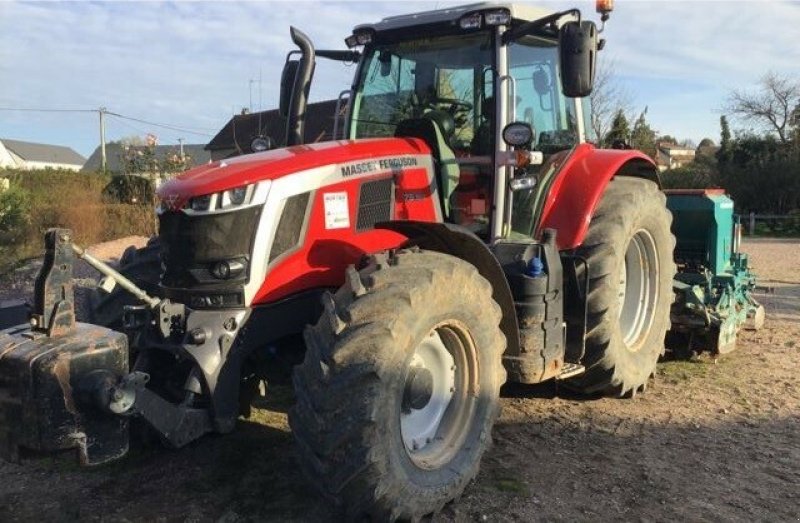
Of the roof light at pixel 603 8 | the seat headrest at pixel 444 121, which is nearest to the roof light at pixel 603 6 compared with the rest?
the roof light at pixel 603 8

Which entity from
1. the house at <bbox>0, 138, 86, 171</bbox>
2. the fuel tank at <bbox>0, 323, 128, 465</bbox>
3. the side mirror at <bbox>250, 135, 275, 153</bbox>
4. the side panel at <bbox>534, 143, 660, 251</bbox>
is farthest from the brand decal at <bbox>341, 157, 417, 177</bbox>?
the house at <bbox>0, 138, 86, 171</bbox>

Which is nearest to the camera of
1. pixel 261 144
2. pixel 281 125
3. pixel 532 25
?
pixel 532 25

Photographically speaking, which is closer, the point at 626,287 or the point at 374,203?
the point at 374,203

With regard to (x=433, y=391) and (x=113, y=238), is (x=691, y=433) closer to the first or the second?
(x=433, y=391)

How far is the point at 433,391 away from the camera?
3619mm

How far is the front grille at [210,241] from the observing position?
3.45m

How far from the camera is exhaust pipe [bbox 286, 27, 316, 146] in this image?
4504 millimetres

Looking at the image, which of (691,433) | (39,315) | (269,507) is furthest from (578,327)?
(39,315)

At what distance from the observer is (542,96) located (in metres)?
5.06

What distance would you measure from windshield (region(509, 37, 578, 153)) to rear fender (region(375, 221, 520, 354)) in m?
1.27

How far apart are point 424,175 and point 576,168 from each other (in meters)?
1.25

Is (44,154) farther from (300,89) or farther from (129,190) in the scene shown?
(300,89)

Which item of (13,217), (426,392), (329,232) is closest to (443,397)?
(426,392)

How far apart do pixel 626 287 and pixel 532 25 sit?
230 cm
